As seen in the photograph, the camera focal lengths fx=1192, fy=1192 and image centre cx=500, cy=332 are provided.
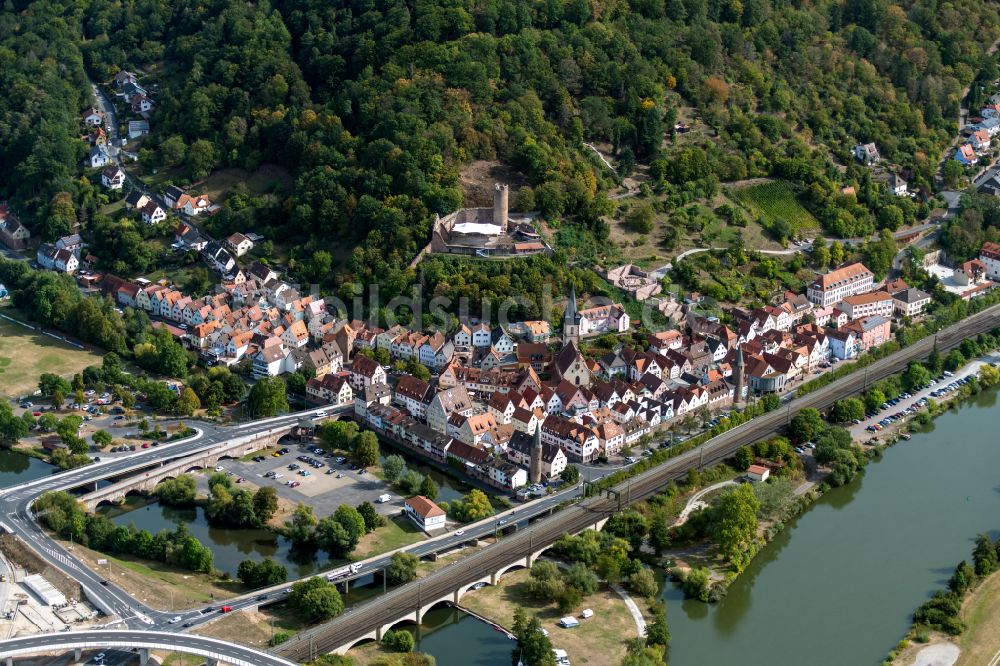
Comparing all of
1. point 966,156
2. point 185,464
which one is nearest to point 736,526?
point 185,464

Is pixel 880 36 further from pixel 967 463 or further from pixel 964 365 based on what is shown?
pixel 967 463

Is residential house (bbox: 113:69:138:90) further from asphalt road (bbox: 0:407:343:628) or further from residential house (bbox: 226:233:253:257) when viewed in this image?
asphalt road (bbox: 0:407:343:628)

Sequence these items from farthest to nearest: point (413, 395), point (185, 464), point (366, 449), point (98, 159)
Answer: point (98, 159) < point (413, 395) < point (366, 449) < point (185, 464)

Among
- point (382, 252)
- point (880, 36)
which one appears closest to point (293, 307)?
point (382, 252)

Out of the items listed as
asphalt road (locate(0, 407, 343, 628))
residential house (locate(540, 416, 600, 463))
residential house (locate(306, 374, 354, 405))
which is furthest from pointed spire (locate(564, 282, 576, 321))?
asphalt road (locate(0, 407, 343, 628))

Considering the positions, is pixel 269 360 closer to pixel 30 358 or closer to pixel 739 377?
pixel 30 358

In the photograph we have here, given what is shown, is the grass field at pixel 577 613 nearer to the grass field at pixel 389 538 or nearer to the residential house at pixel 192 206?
the grass field at pixel 389 538
